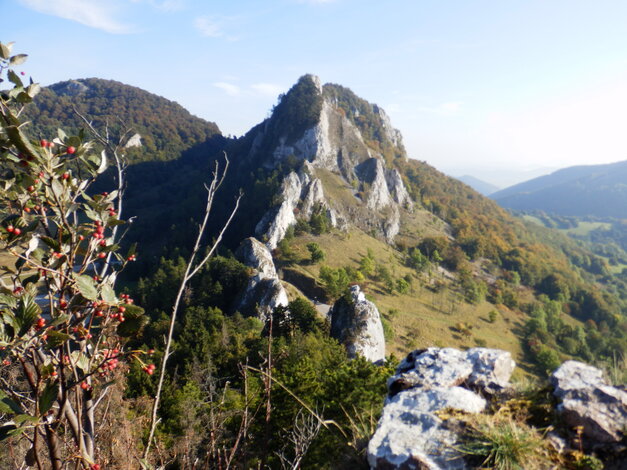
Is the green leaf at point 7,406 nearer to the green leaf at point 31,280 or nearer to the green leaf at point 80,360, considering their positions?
the green leaf at point 80,360

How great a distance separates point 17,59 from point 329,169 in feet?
283

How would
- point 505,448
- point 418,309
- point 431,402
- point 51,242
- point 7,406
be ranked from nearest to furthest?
point 7,406, point 51,242, point 505,448, point 431,402, point 418,309

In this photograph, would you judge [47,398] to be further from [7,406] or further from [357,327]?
[357,327]

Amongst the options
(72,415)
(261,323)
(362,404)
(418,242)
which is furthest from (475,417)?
(418,242)

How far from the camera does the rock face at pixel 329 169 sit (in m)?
68.4

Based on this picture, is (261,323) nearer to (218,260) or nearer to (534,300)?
(218,260)

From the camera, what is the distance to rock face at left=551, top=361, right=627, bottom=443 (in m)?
4.52

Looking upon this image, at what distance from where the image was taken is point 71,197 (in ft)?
7.36

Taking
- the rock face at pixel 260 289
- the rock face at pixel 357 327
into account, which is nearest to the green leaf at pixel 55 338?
the rock face at pixel 357 327

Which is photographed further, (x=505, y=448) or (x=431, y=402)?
(x=431, y=402)

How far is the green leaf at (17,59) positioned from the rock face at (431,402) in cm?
575

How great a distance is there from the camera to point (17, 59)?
87.8 inches

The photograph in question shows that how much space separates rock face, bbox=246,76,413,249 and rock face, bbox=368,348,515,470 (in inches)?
2153

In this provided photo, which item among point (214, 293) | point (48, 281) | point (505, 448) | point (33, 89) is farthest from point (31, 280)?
point (214, 293)
